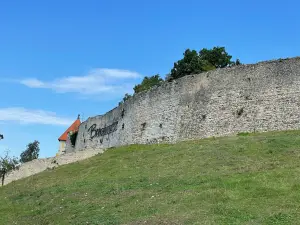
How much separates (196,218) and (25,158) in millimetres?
93471

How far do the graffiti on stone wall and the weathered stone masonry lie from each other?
3978 mm

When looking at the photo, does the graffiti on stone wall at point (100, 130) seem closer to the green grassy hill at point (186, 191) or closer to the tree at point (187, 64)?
the tree at point (187, 64)

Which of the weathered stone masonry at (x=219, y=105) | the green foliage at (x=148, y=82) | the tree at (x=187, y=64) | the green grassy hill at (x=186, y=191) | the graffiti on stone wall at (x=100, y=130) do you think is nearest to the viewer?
the green grassy hill at (x=186, y=191)

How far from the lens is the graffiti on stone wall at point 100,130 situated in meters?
43.1

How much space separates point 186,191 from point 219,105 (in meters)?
16.4

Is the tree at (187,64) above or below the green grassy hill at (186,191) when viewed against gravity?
above

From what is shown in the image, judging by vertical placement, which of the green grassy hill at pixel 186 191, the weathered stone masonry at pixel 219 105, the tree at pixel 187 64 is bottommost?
the green grassy hill at pixel 186 191

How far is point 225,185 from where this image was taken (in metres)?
14.4

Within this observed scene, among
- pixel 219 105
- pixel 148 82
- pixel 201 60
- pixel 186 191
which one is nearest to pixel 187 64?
pixel 201 60

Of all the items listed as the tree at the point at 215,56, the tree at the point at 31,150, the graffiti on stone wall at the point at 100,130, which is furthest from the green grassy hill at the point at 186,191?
the tree at the point at 31,150

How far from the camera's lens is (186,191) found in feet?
47.8

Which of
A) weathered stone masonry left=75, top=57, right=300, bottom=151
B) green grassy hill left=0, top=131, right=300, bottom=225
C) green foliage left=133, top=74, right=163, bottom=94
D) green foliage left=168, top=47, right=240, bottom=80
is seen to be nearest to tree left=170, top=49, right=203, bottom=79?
green foliage left=168, top=47, right=240, bottom=80

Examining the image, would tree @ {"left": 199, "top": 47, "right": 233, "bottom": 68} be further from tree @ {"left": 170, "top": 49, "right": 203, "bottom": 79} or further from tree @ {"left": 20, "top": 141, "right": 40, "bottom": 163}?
tree @ {"left": 20, "top": 141, "right": 40, "bottom": 163}

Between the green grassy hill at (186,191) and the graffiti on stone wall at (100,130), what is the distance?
18.8 m
